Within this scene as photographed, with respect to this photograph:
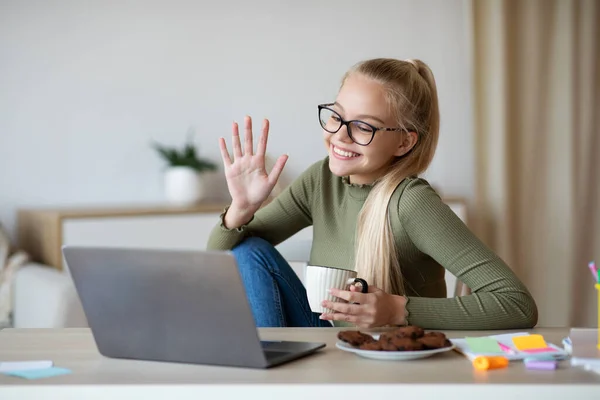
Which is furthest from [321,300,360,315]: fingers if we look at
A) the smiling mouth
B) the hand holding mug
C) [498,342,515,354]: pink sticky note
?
the smiling mouth

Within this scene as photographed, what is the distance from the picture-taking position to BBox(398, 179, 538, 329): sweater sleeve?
4.47ft

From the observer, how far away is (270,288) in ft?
5.39

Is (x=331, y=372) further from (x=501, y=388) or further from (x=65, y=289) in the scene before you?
(x=65, y=289)

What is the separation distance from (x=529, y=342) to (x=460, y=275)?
1.01 ft

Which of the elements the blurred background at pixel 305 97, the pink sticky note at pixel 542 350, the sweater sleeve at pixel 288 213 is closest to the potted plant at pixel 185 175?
the blurred background at pixel 305 97

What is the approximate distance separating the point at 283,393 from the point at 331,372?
92 millimetres

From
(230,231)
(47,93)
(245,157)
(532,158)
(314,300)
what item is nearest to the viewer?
(314,300)

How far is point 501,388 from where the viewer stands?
3.07 ft

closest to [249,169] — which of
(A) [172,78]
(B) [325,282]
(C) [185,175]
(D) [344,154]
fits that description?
(D) [344,154]

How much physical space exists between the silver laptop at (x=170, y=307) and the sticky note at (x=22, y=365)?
8 centimetres

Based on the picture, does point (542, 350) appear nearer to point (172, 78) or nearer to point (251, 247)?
point (251, 247)

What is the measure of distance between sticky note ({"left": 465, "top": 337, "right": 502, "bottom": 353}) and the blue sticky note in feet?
1.73

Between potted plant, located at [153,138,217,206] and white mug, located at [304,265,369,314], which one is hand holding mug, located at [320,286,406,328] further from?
potted plant, located at [153,138,217,206]

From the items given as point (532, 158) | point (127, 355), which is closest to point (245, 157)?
point (127, 355)
